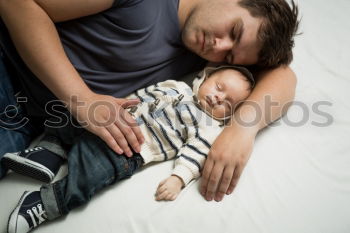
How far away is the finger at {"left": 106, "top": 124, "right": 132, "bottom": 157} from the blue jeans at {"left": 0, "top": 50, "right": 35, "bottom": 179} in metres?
0.30

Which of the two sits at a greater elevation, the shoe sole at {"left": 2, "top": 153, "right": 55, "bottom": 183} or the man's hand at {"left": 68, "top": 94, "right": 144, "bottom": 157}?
the man's hand at {"left": 68, "top": 94, "right": 144, "bottom": 157}

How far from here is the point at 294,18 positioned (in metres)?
0.98

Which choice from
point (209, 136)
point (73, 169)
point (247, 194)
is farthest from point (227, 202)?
point (73, 169)

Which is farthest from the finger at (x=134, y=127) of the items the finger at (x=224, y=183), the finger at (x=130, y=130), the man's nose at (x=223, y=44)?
the man's nose at (x=223, y=44)

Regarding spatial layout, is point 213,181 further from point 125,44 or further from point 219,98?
point 125,44

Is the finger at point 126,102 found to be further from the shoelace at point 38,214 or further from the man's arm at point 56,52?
the shoelace at point 38,214

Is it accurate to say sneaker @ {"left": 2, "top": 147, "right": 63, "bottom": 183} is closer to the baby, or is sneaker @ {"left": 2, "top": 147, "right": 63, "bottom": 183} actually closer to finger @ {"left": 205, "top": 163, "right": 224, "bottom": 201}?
the baby

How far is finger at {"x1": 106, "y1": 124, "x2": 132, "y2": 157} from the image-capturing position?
2.62 feet

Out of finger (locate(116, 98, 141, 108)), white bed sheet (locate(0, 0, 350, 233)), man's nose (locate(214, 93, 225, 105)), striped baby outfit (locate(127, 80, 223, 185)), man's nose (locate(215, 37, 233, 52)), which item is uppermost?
man's nose (locate(215, 37, 233, 52))

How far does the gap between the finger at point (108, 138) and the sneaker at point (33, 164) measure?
16cm

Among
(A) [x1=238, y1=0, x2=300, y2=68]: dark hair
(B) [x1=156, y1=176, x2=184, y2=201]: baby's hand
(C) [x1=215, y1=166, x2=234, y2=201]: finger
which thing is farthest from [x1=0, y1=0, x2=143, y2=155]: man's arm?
(A) [x1=238, y1=0, x2=300, y2=68]: dark hair

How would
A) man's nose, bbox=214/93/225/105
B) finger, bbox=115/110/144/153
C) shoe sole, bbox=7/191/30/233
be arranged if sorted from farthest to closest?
man's nose, bbox=214/93/225/105, finger, bbox=115/110/144/153, shoe sole, bbox=7/191/30/233

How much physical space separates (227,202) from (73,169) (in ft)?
1.28

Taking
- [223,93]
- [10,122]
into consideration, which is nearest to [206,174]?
[223,93]
